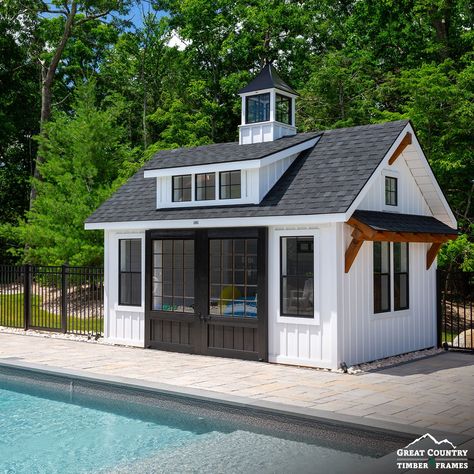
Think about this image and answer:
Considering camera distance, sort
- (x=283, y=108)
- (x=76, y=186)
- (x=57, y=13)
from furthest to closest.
A: (x=57, y=13)
(x=76, y=186)
(x=283, y=108)

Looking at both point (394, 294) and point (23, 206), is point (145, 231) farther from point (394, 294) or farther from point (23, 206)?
point (23, 206)

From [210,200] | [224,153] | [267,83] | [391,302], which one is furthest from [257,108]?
[391,302]

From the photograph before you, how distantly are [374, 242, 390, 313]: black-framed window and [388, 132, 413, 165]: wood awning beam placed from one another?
5.57ft

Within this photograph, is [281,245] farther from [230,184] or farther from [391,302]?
[391,302]

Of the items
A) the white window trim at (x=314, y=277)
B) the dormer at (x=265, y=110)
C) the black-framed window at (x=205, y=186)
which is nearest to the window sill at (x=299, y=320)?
the white window trim at (x=314, y=277)

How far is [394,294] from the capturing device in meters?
12.8

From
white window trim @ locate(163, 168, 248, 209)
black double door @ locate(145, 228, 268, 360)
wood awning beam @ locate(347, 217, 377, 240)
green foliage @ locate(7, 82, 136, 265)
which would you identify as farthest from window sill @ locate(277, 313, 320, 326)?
green foliage @ locate(7, 82, 136, 265)

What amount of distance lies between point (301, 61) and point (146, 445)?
2759cm

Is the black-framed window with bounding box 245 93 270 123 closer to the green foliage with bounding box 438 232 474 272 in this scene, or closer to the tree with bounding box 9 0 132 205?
the green foliage with bounding box 438 232 474 272

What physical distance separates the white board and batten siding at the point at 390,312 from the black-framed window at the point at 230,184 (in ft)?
8.50

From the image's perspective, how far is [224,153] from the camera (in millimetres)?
13852

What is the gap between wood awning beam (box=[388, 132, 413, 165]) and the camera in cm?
1261

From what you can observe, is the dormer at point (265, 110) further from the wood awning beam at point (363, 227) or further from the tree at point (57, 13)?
the tree at point (57, 13)

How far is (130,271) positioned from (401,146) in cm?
661
